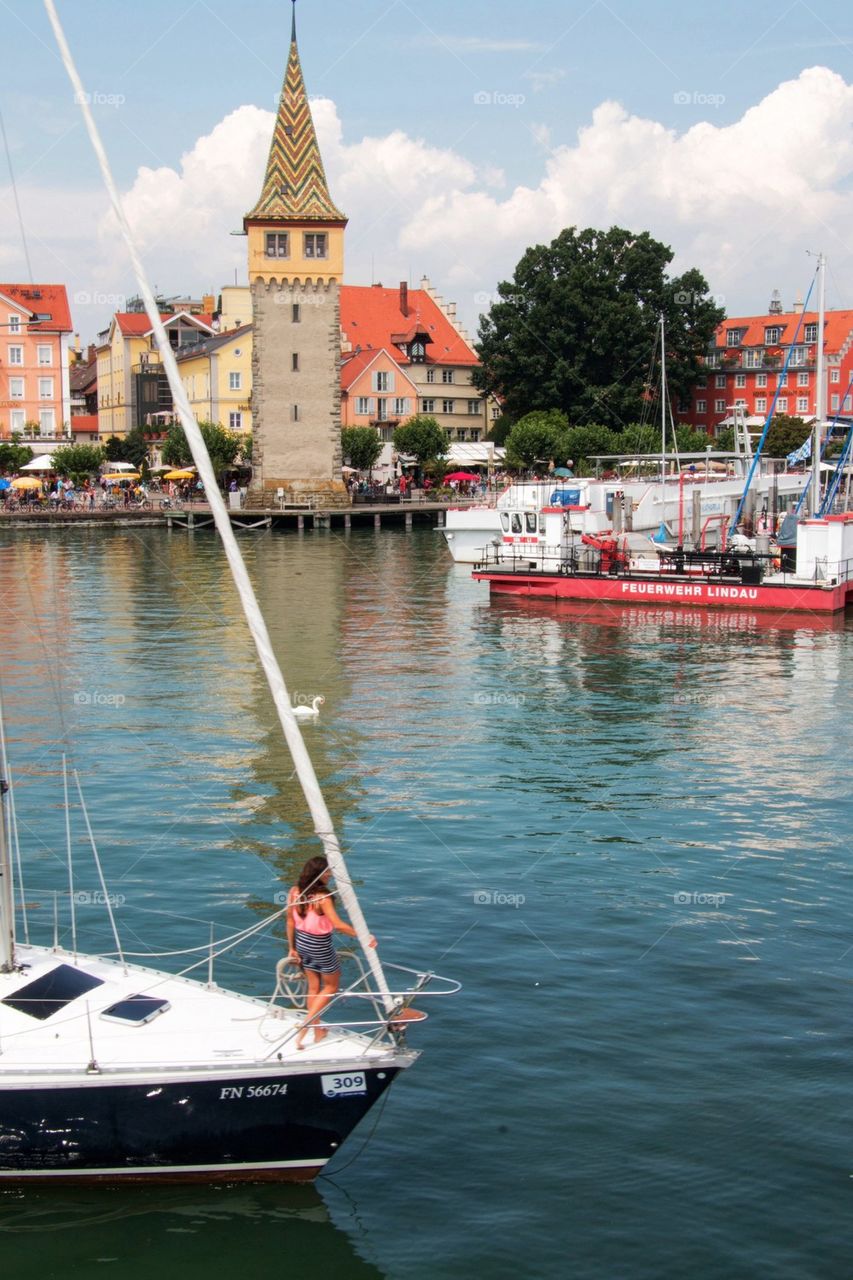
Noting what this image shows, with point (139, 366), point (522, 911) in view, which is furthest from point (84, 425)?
point (522, 911)

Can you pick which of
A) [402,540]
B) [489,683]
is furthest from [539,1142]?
[402,540]

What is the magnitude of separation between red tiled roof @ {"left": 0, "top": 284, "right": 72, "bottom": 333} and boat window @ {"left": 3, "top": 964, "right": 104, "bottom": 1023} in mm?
106385

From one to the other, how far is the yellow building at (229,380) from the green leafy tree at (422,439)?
12145 millimetres

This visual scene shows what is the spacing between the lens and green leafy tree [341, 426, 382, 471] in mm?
110875

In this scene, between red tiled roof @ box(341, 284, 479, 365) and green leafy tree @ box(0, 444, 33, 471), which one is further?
red tiled roof @ box(341, 284, 479, 365)

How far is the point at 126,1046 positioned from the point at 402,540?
77758mm

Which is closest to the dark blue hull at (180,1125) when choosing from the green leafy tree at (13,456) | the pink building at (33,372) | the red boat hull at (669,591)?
the red boat hull at (669,591)

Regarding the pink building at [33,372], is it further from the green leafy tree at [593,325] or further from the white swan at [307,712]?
the white swan at [307,712]

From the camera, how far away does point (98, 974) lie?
13719mm

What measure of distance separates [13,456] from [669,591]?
69270 mm

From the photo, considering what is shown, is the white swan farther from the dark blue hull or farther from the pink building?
the pink building

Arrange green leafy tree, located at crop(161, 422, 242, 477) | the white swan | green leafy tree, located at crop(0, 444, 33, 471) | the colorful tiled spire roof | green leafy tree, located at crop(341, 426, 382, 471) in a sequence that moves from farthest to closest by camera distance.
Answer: green leafy tree, located at crop(341, 426, 382, 471)
green leafy tree, located at crop(0, 444, 33, 471)
green leafy tree, located at crop(161, 422, 242, 477)
the colorful tiled spire roof
the white swan

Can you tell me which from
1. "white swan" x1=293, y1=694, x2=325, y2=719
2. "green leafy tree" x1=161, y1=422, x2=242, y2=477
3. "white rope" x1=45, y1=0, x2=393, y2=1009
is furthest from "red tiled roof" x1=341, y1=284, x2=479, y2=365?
"white rope" x1=45, y1=0, x2=393, y2=1009

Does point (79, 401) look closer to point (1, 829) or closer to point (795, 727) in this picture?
point (795, 727)
